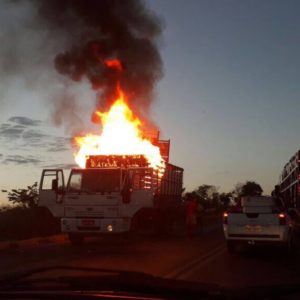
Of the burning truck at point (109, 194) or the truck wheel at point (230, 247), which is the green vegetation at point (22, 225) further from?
the truck wheel at point (230, 247)

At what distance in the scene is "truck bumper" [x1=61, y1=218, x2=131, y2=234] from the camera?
18.1 metres

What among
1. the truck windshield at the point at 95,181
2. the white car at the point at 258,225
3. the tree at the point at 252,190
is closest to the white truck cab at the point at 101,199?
the truck windshield at the point at 95,181

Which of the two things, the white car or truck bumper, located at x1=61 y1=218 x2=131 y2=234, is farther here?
truck bumper, located at x1=61 y1=218 x2=131 y2=234

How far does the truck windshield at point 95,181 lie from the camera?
61.6 ft

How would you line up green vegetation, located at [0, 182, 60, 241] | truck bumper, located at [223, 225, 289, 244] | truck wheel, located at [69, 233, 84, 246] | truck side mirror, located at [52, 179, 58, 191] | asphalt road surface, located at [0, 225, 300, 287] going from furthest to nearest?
green vegetation, located at [0, 182, 60, 241]
truck wheel, located at [69, 233, 84, 246]
truck side mirror, located at [52, 179, 58, 191]
truck bumper, located at [223, 225, 289, 244]
asphalt road surface, located at [0, 225, 300, 287]

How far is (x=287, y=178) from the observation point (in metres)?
27.3

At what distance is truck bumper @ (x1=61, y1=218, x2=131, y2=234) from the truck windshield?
1.00 metres

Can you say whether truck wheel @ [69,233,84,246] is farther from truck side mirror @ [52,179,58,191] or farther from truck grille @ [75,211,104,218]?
truck side mirror @ [52,179,58,191]

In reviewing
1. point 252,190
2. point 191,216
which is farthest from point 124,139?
point 252,190

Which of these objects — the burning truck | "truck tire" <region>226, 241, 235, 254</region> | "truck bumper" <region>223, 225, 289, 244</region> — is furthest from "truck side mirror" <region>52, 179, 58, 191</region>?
"truck bumper" <region>223, 225, 289, 244</region>

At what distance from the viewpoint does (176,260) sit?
14109mm

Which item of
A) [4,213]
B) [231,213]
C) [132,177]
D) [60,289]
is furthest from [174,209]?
[60,289]

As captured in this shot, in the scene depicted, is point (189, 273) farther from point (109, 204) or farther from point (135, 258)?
point (109, 204)

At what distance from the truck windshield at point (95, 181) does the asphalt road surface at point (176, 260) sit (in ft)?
6.00
